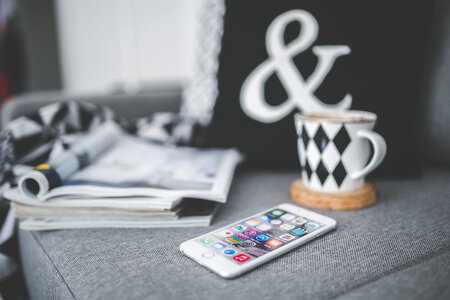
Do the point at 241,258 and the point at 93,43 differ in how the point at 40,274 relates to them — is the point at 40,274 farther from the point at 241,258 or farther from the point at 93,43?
the point at 93,43

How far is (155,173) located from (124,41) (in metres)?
1.51

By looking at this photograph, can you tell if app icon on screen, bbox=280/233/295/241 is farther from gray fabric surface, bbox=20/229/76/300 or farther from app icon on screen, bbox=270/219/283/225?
gray fabric surface, bbox=20/229/76/300

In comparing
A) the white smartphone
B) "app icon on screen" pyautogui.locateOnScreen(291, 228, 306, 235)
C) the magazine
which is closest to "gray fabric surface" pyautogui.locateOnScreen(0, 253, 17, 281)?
the magazine

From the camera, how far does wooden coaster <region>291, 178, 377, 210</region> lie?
1.56 ft

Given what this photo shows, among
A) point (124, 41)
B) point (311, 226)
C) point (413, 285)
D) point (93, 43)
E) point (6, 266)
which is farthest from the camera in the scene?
point (93, 43)

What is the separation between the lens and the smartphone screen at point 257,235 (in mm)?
357

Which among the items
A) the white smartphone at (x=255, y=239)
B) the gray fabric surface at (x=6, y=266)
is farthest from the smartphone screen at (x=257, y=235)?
the gray fabric surface at (x=6, y=266)

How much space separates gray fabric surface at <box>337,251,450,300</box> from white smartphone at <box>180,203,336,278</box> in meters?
0.09

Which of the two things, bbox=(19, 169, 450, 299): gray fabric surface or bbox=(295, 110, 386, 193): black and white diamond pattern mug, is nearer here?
bbox=(19, 169, 450, 299): gray fabric surface

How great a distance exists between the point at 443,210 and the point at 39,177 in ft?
1.75

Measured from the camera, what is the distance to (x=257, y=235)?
1.29 feet

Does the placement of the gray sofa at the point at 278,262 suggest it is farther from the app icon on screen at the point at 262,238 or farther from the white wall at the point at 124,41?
the white wall at the point at 124,41

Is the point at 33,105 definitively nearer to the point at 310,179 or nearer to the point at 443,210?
the point at 310,179

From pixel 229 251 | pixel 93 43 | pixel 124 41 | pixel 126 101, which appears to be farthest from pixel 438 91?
pixel 93 43
